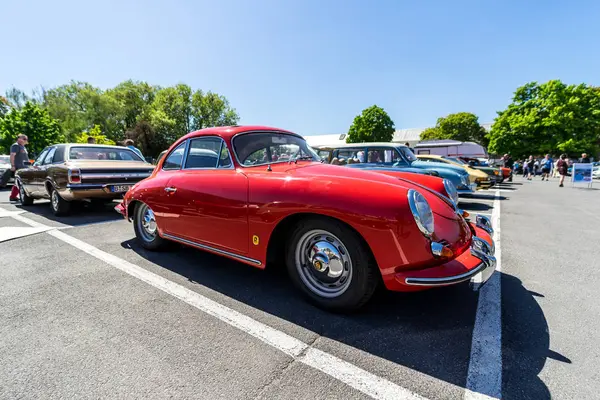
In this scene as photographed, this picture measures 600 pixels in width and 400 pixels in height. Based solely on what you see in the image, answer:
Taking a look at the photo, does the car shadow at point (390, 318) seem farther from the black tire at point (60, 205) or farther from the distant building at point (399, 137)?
the distant building at point (399, 137)

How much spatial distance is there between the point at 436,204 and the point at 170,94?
50134 millimetres

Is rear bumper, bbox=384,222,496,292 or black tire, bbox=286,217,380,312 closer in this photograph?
rear bumper, bbox=384,222,496,292

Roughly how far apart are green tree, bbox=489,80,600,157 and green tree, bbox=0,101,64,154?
5122cm

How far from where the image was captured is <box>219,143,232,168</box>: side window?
Answer: 299cm

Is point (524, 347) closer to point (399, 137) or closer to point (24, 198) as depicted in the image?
point (24, 198)

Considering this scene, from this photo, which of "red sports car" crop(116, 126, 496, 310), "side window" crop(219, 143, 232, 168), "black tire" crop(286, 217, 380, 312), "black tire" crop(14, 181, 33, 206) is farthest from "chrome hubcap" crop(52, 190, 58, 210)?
"black tire" crop(286, 217, 380, 312)

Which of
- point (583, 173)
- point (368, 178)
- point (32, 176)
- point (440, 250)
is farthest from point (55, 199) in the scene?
point (583, 173)

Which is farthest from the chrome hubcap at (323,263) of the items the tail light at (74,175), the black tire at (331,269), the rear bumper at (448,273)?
the tail light at (74,175)

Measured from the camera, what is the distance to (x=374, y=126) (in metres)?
50.3

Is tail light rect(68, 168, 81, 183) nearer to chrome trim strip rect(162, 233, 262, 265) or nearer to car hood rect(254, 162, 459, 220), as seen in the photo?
chrome trim strip rect(162, 233, 262, 265)

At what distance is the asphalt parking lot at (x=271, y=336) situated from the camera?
5.29 feet

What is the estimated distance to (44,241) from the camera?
4.47 m

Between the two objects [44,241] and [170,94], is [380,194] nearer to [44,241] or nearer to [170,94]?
[44,241]

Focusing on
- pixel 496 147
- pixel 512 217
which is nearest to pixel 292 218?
pixel 512 217
